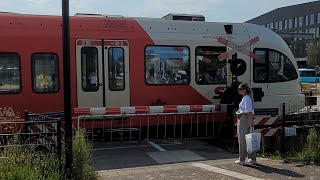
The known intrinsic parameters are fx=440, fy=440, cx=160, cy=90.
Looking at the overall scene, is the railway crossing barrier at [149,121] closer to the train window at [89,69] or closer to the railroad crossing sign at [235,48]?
the train window at [89,69]

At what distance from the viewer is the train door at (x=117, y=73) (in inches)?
475

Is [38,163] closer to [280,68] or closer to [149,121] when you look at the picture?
[149,121]

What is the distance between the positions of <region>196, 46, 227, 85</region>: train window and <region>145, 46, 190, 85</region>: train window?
0.37 meters

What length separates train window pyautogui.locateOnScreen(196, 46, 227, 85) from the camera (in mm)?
13117

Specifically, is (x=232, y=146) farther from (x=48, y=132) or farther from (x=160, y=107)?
(x=48, y=132)

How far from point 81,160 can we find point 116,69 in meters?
6.05

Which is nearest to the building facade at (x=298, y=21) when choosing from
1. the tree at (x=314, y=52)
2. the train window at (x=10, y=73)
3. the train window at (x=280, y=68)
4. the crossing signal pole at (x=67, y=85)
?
the tree at (x=314, y=52)

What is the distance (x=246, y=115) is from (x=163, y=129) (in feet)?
13.7

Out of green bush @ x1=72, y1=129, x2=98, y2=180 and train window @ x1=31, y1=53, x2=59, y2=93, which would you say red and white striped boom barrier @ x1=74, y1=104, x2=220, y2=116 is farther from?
green bush @ x1=72, y1=129, x2=98, y2=180

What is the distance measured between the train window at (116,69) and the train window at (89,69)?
0.39 meters

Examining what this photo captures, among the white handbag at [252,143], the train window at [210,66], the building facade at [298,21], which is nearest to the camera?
the white handbag at [252,143]

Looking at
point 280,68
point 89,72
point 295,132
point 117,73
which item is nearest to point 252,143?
point 295,132

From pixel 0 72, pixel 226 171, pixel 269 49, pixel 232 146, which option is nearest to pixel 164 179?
pixel 226 171

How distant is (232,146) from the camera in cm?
1148
